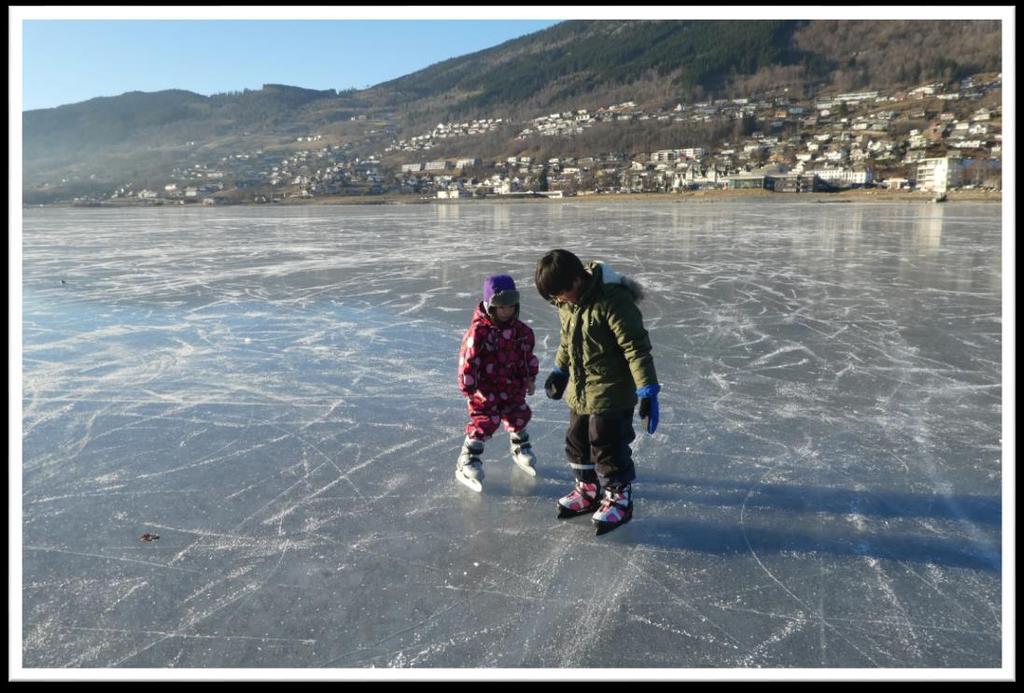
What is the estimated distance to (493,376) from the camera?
2797 millimetres

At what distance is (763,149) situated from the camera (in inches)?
3610

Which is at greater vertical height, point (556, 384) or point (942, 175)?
point (942, 175)

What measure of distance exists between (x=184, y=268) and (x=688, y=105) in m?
126

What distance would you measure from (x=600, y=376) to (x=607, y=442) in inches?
9.8

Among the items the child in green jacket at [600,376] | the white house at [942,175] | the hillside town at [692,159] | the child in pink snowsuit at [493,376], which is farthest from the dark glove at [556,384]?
the hillside town at [692,159]

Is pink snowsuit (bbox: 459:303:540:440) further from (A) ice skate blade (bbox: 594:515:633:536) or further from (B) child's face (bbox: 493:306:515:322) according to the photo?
(A) ice skate blade (bbox: 594:515:633:536)

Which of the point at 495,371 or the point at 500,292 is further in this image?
the point at 495,371

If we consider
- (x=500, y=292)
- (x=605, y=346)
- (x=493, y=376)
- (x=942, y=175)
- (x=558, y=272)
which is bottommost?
(x=493, y=376)

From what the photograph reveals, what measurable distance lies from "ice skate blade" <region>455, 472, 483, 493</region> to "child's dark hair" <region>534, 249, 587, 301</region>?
924 millimetres

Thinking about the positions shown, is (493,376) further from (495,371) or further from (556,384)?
(556,384)

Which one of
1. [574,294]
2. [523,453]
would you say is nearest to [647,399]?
[574,294]

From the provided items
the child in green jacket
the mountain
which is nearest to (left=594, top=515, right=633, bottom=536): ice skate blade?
the child in green jacket

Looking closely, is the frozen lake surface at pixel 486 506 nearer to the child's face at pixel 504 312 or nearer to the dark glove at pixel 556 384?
the dark glove at pixel 556 384

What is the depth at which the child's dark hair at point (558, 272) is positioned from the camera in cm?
220
